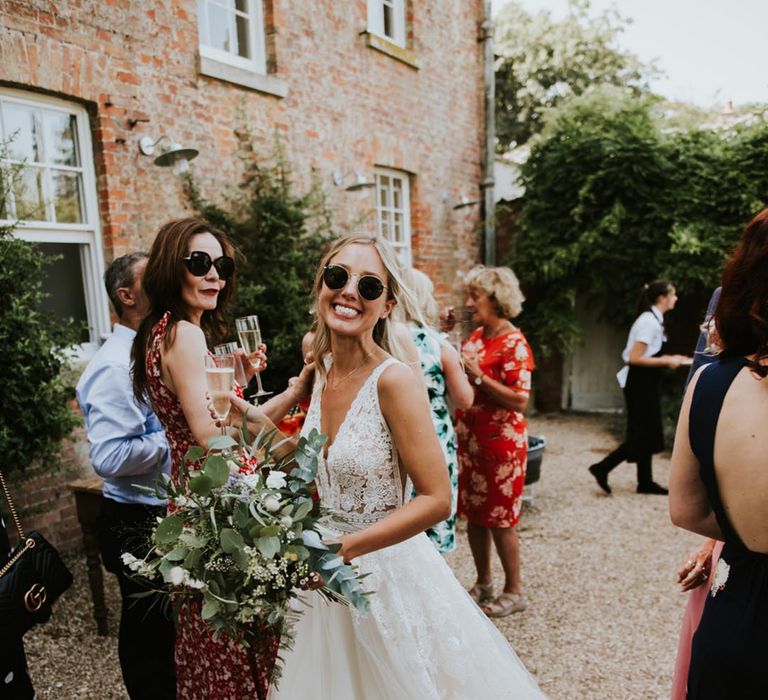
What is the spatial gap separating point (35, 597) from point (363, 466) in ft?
3.60

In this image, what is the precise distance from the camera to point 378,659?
1688mm

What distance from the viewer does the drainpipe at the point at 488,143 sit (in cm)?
950

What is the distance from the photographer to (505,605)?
148 inches

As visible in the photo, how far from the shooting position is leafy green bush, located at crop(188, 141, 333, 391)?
588 centimetres

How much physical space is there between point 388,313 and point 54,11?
4.27 meters

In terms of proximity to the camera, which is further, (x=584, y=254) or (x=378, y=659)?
(x=584, y=254)

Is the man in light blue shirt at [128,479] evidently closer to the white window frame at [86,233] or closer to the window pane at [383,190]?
the white window frame at [86,233]

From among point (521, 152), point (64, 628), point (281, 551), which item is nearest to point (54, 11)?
point (64, 628)

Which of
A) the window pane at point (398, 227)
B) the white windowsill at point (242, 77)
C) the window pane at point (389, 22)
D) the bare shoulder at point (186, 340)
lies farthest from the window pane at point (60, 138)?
the window pane at point (389, 22)

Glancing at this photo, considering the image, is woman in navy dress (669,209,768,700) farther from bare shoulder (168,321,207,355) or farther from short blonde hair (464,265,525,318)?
short blonde hair (464,265,525,318)

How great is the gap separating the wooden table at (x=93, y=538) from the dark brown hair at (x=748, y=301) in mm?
3409

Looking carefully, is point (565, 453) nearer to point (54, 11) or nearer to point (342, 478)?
point (342, 478)

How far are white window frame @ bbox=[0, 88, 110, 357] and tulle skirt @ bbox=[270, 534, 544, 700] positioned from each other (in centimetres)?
372

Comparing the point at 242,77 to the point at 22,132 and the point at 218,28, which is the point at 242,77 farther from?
the point at 22,132
